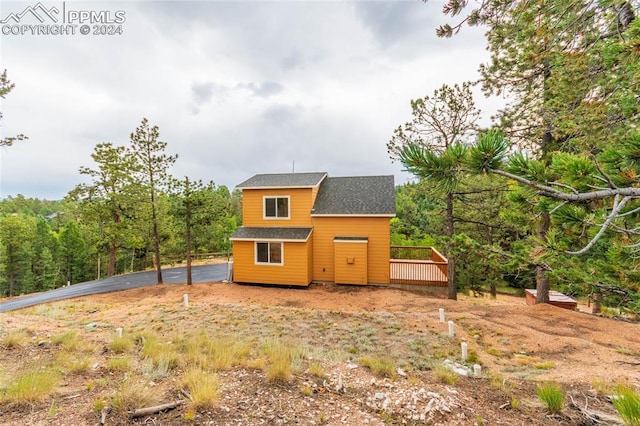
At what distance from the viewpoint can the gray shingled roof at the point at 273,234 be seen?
12.2 m

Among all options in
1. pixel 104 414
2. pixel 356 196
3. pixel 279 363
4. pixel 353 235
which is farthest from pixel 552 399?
pixel 356 196

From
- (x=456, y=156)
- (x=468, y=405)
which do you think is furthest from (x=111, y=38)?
(x=468, y=405)

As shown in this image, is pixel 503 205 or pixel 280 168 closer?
pixel 503 205

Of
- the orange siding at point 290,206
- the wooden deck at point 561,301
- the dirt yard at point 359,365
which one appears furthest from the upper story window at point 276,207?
the wooden deck at point 561,301

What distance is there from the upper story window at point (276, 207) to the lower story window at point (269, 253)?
5.39 feet

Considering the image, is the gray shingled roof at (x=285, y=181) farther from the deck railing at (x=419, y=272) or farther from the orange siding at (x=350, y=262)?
the deck railing at (x=419, y=272)

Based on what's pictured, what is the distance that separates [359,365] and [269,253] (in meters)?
9.10

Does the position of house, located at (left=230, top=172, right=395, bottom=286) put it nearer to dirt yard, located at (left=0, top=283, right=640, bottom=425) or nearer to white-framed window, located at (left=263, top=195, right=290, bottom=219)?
white-framed window, located at (left=263, top=195, right=290, bottom=219)

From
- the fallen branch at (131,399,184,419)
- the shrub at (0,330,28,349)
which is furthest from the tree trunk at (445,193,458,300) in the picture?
the shrub at (0,330,28,349)

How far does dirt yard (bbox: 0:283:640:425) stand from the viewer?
2701mm

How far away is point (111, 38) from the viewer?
A: 855 cm

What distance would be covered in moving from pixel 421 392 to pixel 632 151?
3.13m

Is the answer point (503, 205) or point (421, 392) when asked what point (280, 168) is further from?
point (421, 392)

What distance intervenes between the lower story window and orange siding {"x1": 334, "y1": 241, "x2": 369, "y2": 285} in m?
2.82
